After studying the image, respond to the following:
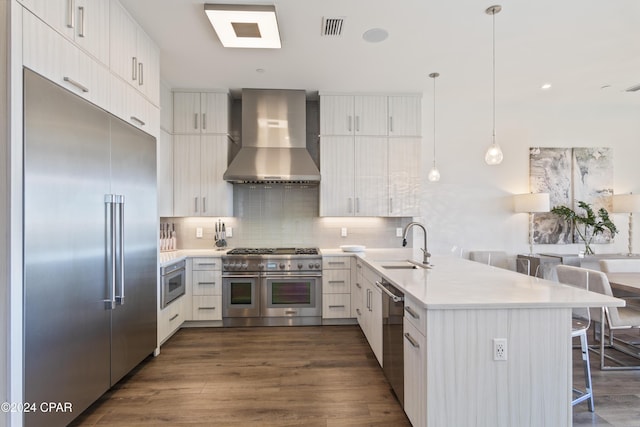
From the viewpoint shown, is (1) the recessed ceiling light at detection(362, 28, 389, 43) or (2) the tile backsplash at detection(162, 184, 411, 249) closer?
(1) the recessed ceiling light at detection(362, 28, 389, 43)

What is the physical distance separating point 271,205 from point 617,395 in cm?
390

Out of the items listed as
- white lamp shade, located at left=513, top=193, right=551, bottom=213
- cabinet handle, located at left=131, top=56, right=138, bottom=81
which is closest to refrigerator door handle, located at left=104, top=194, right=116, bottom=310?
cabinet handle, located at left=131, top=56, right=138, bottom=81

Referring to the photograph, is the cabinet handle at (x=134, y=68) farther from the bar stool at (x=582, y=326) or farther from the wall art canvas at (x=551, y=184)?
the wall art canvas at (x=551, y=184)

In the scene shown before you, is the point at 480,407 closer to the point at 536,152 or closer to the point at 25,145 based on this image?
the point at 25,145

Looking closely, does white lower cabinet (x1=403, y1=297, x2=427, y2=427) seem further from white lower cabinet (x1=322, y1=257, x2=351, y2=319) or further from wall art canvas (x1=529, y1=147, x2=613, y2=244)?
wall art canvas (x1=529, y1=147, x2=613, y2=244)

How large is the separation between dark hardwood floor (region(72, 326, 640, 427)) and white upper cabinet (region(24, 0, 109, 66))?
2.47 m

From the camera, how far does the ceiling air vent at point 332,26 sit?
256 cm

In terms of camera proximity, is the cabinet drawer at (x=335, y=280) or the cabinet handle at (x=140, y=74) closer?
the cabinet handle at (x=140, y=74)

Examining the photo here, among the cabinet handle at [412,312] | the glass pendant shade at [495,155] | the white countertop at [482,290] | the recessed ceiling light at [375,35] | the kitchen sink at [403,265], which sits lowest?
the cabinet handle at [412,312]

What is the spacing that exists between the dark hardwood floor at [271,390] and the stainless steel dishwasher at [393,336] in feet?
0.65

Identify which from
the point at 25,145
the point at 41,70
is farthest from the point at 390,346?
the point at 41,70

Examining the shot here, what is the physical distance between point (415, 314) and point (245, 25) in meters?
2.51

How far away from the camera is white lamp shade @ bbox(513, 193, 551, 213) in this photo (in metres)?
4.26

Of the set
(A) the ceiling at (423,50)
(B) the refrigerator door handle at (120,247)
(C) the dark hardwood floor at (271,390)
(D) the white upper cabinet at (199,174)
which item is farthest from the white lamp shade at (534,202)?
(B) the refrigerator door handle at (120,247)
